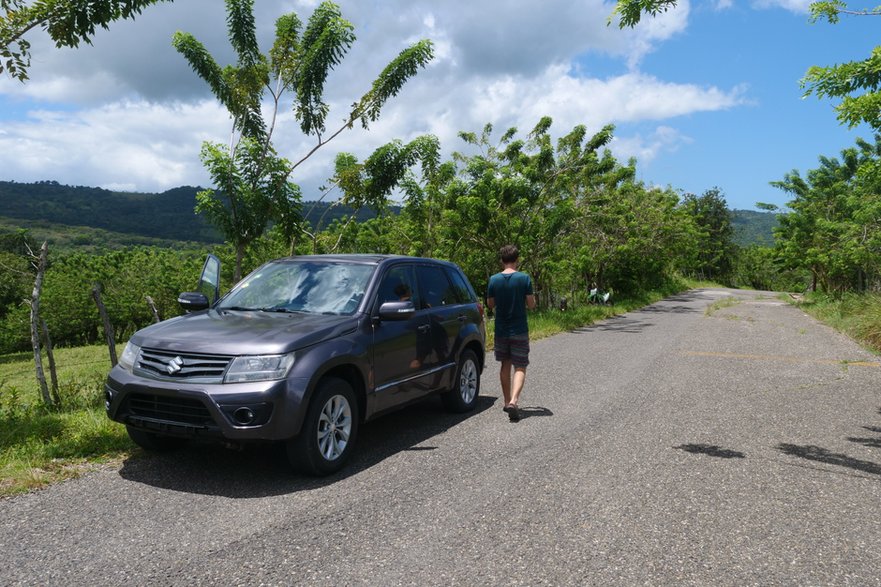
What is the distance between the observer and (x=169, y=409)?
182 inches

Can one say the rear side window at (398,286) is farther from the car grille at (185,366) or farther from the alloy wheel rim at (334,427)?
the car grille at (185,366)

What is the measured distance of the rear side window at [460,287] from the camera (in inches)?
291

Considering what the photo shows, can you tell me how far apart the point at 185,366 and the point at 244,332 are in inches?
18.7

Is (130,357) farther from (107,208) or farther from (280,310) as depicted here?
(107,208)

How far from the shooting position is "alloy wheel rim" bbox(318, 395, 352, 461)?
4875 millimetres

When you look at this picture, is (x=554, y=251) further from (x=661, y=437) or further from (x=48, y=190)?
(x=48, y=190)

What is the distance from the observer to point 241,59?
1145 cm

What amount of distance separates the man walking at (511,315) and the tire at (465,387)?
37 cm

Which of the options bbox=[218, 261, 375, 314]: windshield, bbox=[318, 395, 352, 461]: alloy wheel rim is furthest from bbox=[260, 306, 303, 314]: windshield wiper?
bbox=[318, 395, 352, 461]: alloy wheel rim

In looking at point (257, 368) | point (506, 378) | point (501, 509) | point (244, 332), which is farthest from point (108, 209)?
point (501, 509)

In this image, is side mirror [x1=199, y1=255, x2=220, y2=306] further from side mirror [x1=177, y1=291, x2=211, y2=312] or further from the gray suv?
side mirror [x1=177, y1=291, x2=211, y2=312]

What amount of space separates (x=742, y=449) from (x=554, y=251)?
16234 millimetres

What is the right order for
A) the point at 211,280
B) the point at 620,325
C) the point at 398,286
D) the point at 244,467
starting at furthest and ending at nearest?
the point at 620,325 → the point at 211,280 → the point at 398,286 → the point at 244,467

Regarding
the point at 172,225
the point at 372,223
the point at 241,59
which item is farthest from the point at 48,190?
the point at 241,59
